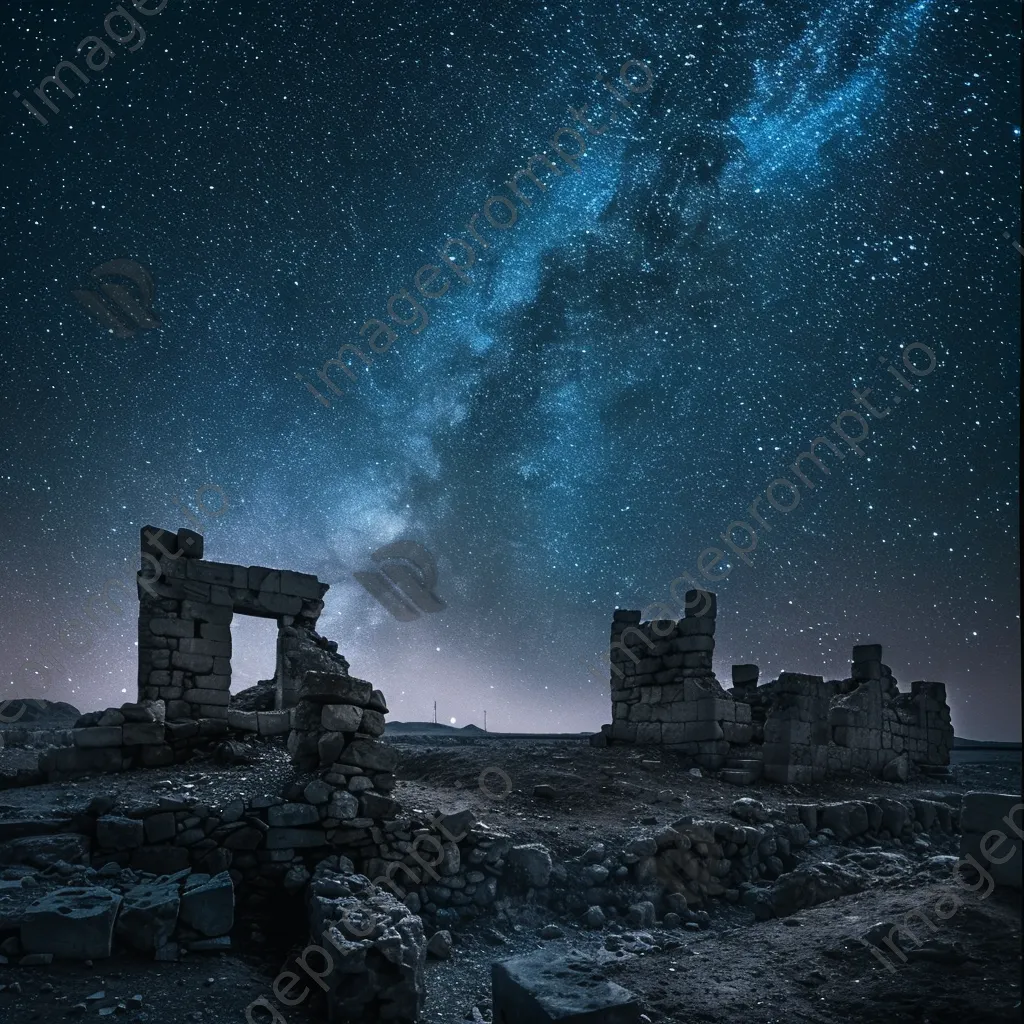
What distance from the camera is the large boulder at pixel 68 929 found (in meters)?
5.04

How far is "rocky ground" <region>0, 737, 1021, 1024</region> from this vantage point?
460 cm

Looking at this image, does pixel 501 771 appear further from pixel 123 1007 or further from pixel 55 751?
pixel 123 1007

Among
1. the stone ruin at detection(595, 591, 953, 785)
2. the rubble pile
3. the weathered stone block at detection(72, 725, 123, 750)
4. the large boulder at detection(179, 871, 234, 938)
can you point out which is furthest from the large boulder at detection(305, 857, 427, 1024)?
the stone ruin at detection(595, 591, 953, 785)

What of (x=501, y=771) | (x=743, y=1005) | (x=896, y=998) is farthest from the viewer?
(x=501, y=771)

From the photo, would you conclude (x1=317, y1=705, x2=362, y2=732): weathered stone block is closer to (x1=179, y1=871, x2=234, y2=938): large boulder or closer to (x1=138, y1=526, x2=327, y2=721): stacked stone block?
(x1=179, y1=871, x2=234, y2=938): large boulder

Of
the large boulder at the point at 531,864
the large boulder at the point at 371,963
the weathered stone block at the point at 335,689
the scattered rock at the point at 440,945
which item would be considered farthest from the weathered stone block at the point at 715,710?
the large boulder at the point at 371,963

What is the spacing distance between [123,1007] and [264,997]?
3.00 feet

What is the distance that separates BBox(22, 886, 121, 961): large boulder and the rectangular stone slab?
9.39 feet

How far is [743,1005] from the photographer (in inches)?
192

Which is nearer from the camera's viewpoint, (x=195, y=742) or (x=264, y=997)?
(x=264, y=997)

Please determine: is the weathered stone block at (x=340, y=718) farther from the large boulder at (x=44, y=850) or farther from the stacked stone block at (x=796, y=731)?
the stacked stone block at (x=796, y=731)

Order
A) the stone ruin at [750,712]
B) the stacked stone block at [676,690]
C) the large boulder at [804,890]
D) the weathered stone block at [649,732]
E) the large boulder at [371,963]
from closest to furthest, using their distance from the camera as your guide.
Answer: the large boulder at [371,963]
the large boulder at [804,890]
the stone ruin at [750,712]
the stacked stone block at [676,690]
the weathered stone block at [649,732]

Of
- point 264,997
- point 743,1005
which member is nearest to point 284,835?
point 264,997

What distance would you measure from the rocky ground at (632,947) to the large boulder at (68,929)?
12 centimetres
